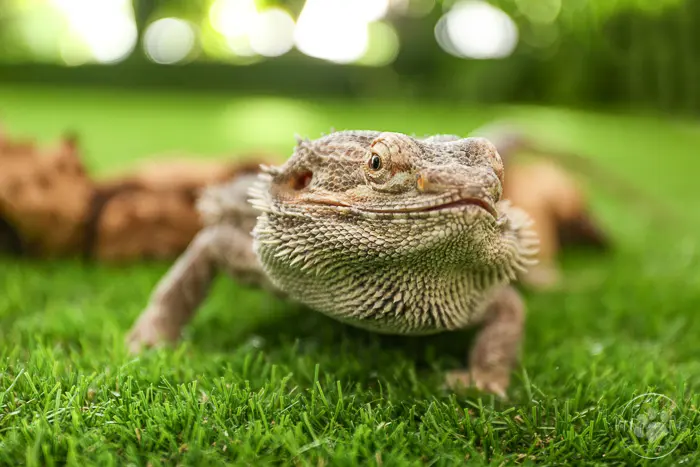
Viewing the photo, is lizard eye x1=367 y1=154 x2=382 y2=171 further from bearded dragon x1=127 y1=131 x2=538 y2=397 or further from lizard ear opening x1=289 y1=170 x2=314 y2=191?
lizard ear opening x1=289 y1=170 x2=314 y2=191

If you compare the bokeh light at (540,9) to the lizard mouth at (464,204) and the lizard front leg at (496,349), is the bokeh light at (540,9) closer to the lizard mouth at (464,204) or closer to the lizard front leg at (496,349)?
the lizard front leg at (496,349)

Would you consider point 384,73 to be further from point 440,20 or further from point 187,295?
point 187,295

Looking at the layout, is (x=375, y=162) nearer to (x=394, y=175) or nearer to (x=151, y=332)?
(x=394, y=175)

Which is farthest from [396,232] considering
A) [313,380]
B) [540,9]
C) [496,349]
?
[540,9]

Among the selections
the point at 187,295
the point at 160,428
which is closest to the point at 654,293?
the point at 187,295

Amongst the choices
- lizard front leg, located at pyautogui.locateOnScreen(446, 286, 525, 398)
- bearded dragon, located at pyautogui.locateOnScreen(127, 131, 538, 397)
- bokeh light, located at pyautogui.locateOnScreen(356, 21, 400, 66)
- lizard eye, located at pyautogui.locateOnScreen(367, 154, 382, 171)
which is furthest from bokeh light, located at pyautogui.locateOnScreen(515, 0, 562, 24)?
lizard eye, located at pyautogui.locateOnScreen(367, 154, 382, 171)

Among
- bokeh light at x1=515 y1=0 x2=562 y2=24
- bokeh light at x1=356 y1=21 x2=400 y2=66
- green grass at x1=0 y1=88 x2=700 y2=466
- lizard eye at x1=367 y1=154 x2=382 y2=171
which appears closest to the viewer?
green grass at x1=0 y1=88 x2=700 y2=466
